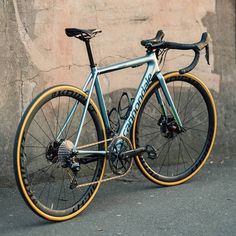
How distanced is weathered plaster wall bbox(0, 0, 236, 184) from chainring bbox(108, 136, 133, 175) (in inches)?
34.4

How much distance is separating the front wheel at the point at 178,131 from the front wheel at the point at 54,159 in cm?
54

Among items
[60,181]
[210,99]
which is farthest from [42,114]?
[210,99]

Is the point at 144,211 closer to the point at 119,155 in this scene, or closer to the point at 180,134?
the point at 119,155

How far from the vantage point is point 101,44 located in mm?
5703

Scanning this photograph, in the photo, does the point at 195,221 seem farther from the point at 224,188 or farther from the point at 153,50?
the point at 153,50

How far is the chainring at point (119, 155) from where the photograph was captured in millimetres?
4915

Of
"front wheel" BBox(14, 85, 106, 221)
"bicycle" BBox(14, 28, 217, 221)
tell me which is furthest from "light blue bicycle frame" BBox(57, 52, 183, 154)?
"front wheel" BBox(14, 85, 106, 221)

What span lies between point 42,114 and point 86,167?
0.64 metres

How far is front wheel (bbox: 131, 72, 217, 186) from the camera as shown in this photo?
5402mm

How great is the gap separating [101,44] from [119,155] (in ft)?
4.03

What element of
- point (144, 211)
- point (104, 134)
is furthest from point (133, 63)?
point (144, 211)

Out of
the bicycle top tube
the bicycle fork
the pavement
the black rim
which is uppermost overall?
the bicycle top tube

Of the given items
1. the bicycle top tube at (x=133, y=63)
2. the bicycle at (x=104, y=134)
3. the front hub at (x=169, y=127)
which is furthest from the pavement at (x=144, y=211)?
the bicycle top tube at (x=133, y=63)

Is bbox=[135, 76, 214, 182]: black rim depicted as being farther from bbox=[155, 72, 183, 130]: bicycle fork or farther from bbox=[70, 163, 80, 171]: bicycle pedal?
bbox=[70, 163, 80, 171]: bicycle pedal
